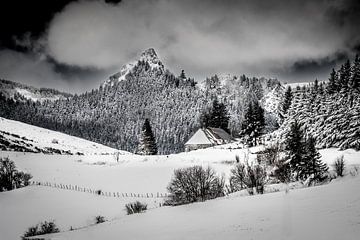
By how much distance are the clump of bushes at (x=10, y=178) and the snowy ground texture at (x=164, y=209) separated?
3.80 m

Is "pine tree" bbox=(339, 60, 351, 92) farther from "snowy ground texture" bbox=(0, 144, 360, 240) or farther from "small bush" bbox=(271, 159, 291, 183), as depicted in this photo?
"small bush" bbox=(271, 159, 291, 183)

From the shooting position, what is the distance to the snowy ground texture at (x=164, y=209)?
12.0 m

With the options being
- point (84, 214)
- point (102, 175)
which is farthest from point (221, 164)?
point (84, 214)

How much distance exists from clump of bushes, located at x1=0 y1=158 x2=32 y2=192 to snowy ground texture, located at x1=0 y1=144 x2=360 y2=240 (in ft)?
12.5

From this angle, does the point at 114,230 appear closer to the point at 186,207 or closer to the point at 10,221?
the point at 186,207

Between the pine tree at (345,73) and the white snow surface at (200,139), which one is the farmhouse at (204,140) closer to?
the white snow surface at (200,139)

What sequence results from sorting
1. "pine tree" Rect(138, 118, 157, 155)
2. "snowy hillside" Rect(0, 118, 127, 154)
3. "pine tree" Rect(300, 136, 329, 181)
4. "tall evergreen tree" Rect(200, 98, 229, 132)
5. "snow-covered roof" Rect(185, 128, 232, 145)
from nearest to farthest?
1. "pine tree" Rect(300, 136, 329, 181)
2. "snowy hillside" Rect(0, 118, 127, 154)
3. "pine tree" Rect(138, 118, 157, 155)
4. "snow-covered roof" Rect(185, 128, 232, 145)
5. "tall evergreen tree" Rect(200, 98, 229, 132)

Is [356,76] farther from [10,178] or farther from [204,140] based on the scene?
[10,178]

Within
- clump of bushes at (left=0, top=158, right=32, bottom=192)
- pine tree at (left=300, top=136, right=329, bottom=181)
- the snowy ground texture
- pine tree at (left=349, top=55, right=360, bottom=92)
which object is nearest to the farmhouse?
the snowy ground texture

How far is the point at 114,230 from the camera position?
16.6 metres

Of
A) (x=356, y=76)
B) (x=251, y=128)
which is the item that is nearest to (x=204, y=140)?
(x=251, y=128)

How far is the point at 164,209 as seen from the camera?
67.2 feet

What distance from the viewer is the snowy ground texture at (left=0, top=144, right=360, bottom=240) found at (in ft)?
39.2

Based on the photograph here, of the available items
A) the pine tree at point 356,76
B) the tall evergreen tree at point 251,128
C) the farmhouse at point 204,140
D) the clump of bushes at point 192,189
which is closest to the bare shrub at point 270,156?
the clump of bushes at point 192,189
